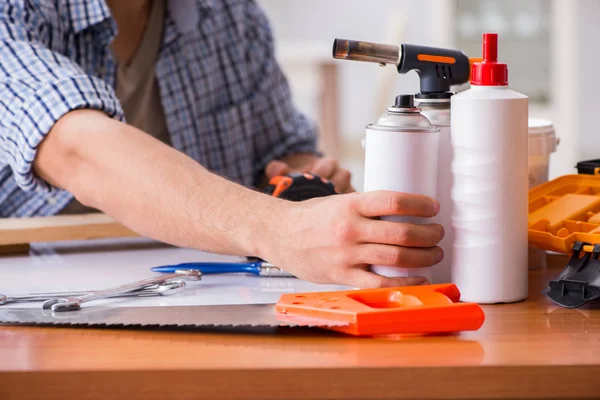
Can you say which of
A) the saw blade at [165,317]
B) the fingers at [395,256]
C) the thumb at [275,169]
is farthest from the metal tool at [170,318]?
the thumb at [275,169]

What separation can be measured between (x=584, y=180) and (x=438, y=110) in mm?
256

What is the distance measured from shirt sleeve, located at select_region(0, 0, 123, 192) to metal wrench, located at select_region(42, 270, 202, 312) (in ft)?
0.86

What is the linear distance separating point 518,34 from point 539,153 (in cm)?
382

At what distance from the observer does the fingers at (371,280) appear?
82 centimetres

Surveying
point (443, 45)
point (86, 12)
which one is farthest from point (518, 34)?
point (86, 12)

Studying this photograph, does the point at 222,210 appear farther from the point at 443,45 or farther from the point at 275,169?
the point at 443,45

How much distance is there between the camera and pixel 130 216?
1024 millimetres

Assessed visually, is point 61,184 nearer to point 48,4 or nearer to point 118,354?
point 48,4

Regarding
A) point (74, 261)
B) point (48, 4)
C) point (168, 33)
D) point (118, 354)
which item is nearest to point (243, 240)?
point (118, 354)

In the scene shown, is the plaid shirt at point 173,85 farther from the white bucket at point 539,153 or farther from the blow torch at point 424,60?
the white bucket at point 539,153

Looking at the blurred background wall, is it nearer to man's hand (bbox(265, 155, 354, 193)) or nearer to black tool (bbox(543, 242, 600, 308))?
man's hand (bbox(265, 155, 354, 193))

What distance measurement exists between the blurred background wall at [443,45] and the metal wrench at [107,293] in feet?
7.07

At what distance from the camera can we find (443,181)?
852 millimetres

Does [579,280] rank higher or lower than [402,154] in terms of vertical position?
lower
